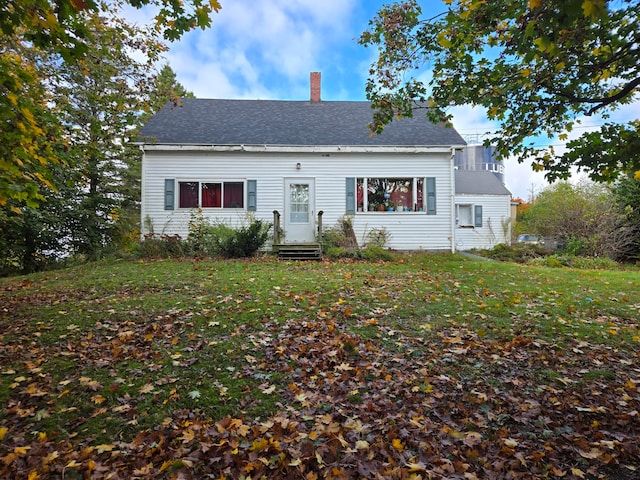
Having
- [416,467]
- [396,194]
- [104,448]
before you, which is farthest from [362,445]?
[396,194]

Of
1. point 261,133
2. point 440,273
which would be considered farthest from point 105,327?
point 261,133

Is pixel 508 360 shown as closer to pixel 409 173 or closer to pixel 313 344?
pixel 313 344

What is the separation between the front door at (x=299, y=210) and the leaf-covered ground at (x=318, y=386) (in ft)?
22.8

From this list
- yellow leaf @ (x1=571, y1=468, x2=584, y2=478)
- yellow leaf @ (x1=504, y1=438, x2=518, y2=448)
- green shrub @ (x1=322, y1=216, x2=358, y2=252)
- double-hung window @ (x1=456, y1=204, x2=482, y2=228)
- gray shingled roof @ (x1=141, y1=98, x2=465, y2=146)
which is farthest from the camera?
double-hung window @ (x1=456, y1=204, x2=482, y2=228)

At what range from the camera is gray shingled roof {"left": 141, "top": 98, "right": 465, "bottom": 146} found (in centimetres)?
1326

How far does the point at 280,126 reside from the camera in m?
14.2

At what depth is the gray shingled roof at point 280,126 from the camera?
43.5 ft

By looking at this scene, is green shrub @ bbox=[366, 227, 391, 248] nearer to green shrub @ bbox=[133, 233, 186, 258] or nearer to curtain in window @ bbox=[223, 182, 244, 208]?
curtain in window @ bbox=[223, 182, 244, 208]

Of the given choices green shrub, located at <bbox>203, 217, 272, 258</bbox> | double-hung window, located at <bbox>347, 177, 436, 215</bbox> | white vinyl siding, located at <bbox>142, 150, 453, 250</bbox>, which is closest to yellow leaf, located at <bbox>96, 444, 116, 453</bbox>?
green shrub, located at <bbox>203, 217, 272, 258</bbox>

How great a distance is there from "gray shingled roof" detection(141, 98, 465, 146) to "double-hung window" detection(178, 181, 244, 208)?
4.84ft

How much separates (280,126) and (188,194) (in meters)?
4.42

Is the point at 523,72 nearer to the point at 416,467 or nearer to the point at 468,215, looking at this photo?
the point at 416,467

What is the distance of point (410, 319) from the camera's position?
4980 mm

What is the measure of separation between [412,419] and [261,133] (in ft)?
41.0
